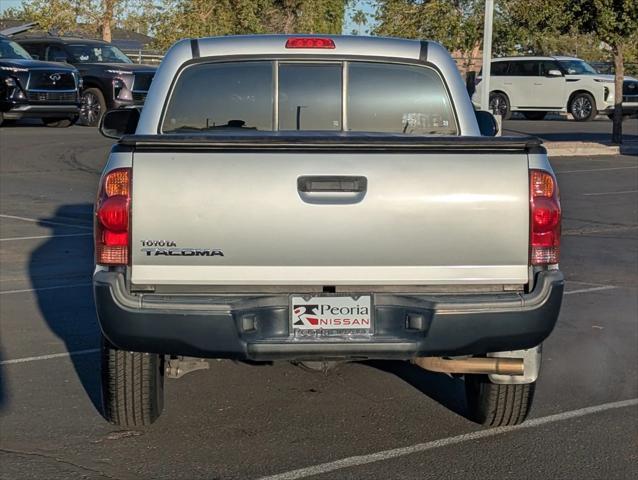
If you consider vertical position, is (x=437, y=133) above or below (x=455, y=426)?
above

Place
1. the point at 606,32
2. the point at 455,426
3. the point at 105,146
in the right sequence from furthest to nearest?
Result: the point at 606,32 < the point at 105,146 < the point at 455,426

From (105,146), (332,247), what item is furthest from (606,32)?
(332,247)

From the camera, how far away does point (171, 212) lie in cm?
503

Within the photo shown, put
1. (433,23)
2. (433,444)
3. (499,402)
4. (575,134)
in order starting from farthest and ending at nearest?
1. (433,23)
2. (575,134)
3. (499,402)
4. (433,444)

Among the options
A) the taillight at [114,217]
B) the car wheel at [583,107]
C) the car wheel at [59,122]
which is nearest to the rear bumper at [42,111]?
the car wheel at [59,122]

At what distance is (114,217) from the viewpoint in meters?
5.07

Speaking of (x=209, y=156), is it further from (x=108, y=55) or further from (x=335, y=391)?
(x=108, y=55)

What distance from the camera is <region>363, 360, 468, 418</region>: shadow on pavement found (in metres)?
6.59

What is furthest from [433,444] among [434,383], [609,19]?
[609,19]

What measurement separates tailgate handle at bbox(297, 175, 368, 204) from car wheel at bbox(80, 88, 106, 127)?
24.1m

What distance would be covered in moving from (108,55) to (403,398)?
25.2 meters

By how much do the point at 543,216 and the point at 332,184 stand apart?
0.89 m

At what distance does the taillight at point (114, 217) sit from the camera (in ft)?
16.5

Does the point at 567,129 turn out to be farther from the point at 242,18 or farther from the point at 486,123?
the point at 486,123
